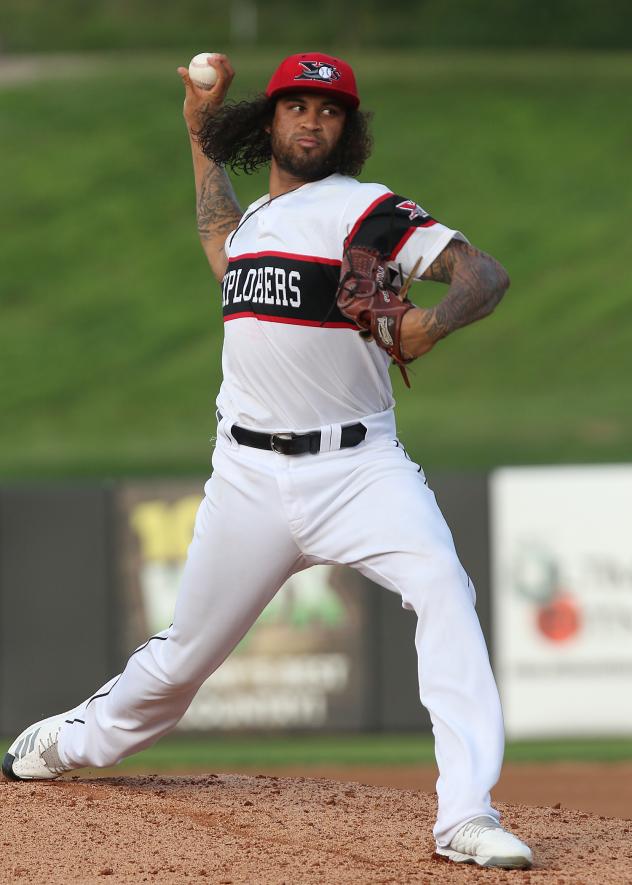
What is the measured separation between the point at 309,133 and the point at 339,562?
1.17m

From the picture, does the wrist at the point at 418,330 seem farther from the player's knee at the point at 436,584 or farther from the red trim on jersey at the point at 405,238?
the player's knee at the point at 436,584

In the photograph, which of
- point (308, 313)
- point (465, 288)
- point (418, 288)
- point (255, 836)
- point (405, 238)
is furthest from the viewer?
point (418, 288)

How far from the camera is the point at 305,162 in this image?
415 cm

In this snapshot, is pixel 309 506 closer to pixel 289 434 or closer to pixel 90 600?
pixel 289 434

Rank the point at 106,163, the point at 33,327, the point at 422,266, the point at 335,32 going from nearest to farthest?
the point at 422,266 → the point at 33,327 → the point at 106,163 → the point at 335,32

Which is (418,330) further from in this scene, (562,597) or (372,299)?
(562,597)

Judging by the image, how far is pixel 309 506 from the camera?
4.03 m

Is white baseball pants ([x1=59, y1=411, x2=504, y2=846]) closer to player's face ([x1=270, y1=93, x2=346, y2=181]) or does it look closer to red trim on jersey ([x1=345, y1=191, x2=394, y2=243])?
red trim on jersey ([x1=345, y1=191, x2=394, y2=243])

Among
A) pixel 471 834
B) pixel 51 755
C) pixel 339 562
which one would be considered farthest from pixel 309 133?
pixel 51 755

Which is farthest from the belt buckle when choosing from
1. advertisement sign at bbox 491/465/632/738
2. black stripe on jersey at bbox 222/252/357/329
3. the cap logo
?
advertisement sign at bbox 491/465/632/738

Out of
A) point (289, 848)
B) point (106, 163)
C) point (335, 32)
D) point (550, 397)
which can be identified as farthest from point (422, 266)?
point (335, 32)

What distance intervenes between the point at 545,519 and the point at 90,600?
310 cm

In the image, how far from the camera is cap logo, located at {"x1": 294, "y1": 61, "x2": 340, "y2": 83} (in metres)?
4.07

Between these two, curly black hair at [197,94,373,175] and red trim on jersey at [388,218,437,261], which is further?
curly black hair at [197,94,373,175]
